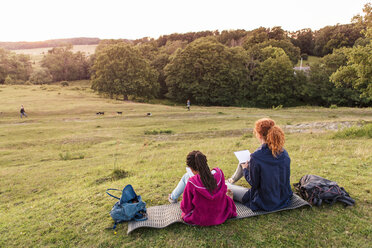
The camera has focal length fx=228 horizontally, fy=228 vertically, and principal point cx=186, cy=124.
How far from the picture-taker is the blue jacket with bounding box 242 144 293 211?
4.98 metres

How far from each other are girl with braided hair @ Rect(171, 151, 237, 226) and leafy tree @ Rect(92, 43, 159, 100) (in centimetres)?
4865

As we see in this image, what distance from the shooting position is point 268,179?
5.02 meters

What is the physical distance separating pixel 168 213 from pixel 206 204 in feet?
3.83

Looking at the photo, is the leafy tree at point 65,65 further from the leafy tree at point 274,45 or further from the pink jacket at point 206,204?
the pink jacket at point 206,204

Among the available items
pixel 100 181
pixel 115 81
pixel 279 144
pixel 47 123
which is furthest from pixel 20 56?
pixel 279 144

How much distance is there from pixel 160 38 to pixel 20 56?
5911 cm

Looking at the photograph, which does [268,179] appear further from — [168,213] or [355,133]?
[355,133]

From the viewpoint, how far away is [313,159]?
9516 millimetres

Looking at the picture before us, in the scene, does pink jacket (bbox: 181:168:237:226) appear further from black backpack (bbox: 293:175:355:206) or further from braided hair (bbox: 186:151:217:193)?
black backpack (bbox: 293:175:355:206)

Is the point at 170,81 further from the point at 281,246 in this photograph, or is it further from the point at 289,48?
the point at 281,246

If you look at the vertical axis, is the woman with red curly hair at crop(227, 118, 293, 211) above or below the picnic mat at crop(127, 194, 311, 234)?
above

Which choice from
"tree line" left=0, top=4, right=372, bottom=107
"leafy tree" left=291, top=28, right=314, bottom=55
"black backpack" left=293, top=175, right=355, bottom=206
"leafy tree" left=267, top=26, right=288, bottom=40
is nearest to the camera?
"black backpack" left=293, top=175, right=355, bottom=206

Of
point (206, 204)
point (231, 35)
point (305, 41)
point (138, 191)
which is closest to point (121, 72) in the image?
point (138, 191)

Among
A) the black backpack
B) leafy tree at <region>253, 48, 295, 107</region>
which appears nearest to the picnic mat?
the black backpack
